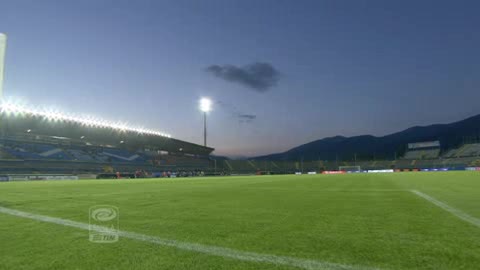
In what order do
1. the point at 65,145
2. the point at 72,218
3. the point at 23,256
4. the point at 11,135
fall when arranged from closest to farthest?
the point at 23,256 → the point at 72,218 → the point at 11,135 → the point at 65,145

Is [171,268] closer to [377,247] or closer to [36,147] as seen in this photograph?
[377,247]

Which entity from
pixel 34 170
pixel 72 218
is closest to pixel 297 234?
pixel 72 218

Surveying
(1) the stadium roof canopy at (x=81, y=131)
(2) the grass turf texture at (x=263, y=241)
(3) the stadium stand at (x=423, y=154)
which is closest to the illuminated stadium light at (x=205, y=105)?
(1) the stadium roof canopy at (x=81, y=131)

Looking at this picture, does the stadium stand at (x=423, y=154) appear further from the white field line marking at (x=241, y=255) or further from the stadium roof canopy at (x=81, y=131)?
the white field line marking at (x=241, y=255)

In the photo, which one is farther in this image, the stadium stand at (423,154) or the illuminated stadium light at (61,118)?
the stadium stand at (423,154)

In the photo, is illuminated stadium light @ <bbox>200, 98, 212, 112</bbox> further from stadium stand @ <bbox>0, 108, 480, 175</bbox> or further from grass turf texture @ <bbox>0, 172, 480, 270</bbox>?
grass turf texture @ <bbox>0, 172, 480, 270</bbox>

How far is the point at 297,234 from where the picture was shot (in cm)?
389

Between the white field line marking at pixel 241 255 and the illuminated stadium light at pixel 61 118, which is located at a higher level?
the illuminated stadium light at pixel 61 118

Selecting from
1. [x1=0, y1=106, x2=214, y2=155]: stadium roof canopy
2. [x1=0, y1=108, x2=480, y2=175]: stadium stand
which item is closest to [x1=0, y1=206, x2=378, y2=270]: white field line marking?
[x1=0, y1=106, x2=214, y2=155]: stadium roof canopy

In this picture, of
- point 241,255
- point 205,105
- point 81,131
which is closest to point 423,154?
point 205,105

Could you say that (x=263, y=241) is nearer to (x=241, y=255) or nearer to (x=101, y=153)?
(x=241, y=255)

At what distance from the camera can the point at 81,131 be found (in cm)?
5312

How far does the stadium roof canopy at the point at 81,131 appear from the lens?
43938 millimetres

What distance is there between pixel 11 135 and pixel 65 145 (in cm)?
912
